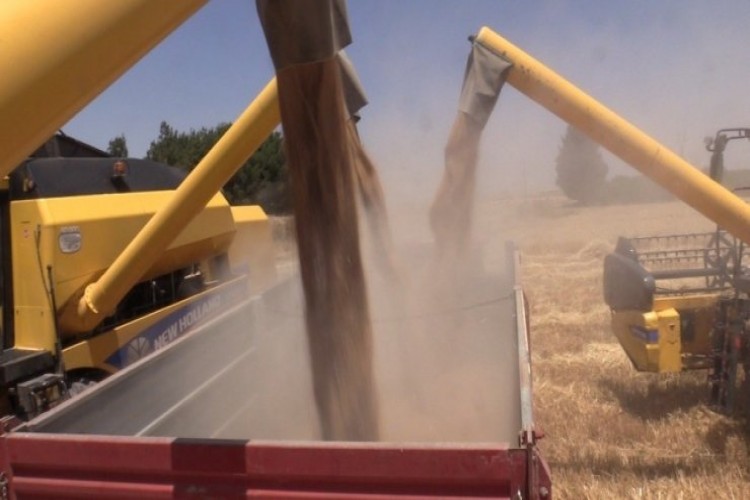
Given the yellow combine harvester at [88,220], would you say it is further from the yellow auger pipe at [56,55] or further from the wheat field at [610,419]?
the wheat field at [610,419]

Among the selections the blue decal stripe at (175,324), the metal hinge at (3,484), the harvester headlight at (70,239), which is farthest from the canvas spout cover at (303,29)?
the blue decal stripe at (175,324)

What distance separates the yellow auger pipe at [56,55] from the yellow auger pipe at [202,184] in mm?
1712

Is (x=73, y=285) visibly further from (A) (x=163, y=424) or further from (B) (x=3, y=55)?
(B) (x=3, y=55)

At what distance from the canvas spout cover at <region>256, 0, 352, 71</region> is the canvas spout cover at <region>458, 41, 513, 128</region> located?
4.66ft

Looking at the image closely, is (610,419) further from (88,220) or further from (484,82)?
(88,220)

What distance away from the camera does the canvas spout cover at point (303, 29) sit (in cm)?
207

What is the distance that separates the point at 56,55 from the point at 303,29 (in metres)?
0.97

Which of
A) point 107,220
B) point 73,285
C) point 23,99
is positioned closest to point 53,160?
point 107,220

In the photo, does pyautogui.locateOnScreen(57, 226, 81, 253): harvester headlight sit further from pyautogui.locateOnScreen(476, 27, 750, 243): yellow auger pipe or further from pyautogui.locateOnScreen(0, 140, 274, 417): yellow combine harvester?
pyautogui.locateOnScreen(476, 27, 750, 243): yellow auger pipe

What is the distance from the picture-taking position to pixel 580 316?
27.4 ft

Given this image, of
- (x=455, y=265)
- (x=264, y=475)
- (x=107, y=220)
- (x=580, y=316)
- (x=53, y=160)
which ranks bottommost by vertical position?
(x=580, y=316)

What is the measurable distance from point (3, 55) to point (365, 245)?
2.13 metres

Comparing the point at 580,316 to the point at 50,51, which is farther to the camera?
the point at 580,316

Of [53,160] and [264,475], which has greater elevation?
[53,160]
